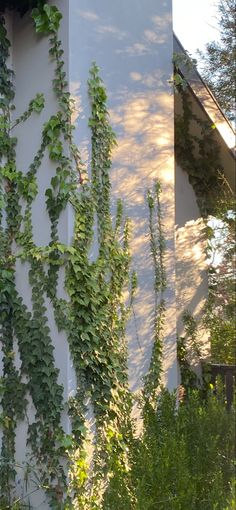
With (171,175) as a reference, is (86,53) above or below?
above

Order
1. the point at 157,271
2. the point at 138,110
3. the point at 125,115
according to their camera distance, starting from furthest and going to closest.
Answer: the point at 157,271
the point at 138,110
the point at 125,115

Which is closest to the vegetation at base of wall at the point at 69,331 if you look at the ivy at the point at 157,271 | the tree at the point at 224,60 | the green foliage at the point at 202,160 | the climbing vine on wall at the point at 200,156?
the ivy at the point at 157,271

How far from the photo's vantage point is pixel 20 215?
5.38 meters

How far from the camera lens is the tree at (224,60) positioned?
34.3 ft

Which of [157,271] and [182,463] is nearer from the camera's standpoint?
[182,463]

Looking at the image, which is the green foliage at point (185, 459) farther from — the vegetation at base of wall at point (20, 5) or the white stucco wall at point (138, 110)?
the vegetation at base of wall at point (20, 5)

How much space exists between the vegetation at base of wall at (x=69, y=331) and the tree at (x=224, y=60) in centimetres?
554

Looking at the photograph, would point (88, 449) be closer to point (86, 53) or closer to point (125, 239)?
point (125, 239)

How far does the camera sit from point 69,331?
503 centimetres

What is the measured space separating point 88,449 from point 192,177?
15.7 ft

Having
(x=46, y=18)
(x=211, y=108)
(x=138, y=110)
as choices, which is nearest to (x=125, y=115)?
(x=138, y=110)

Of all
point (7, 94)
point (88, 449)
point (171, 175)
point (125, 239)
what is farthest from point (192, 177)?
point (88, 449)

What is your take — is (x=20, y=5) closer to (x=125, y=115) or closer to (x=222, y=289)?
(x=125, y=115)

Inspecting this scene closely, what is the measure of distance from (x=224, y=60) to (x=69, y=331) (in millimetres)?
6825
